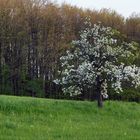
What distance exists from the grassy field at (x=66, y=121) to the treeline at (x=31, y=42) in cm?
3715

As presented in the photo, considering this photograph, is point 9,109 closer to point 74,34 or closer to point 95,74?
point 95,74

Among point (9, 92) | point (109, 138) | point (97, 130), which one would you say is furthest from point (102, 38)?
point (9, 92)

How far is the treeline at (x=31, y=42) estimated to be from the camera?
2357 inches

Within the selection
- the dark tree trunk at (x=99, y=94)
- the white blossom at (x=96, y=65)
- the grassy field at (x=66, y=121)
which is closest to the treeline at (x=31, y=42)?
the white blossom at (x=96, y=65)

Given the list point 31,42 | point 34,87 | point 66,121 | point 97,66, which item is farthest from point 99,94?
point 31,42

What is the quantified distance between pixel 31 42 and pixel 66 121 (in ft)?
145

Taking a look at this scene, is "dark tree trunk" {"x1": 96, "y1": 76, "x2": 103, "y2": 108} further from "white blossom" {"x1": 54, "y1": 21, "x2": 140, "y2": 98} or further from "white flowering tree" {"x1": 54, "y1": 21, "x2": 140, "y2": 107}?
"white blossom" {"x1": 54, "y1": 21, "x2": 140, "y2": 98}

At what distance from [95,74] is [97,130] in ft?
23.0

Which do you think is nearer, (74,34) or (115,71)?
(115,71)

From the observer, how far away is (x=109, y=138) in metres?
14.0

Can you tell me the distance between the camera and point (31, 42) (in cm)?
6138

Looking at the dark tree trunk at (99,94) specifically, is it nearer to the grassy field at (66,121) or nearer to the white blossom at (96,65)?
the white blossom at (96,65)

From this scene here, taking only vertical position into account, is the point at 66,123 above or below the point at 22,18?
below

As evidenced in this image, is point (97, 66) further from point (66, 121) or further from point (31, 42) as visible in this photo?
point (31, 42)
